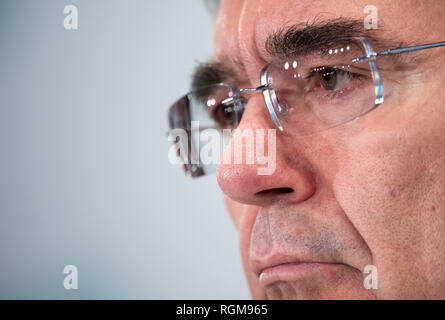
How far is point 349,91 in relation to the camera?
2.80 ft

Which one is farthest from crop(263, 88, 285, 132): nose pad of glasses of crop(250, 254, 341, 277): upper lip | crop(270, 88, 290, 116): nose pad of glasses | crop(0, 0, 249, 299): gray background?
crop(0, 0, 249, 299): gray background

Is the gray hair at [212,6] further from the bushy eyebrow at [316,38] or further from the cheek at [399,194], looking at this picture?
the cheek at [399,194]

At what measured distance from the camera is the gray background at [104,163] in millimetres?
1521

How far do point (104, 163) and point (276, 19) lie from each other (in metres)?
0.92

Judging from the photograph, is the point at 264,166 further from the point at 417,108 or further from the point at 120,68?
the point at 120,68

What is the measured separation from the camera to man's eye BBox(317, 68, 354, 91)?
0.86 metres

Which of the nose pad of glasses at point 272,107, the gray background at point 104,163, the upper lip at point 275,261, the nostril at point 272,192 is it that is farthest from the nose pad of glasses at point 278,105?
the gray background at point 104,163

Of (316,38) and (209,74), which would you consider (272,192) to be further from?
(209,74)

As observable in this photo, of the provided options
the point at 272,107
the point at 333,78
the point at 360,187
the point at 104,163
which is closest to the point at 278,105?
the point at 272,107

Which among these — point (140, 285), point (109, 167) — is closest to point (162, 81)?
point (109, 167)

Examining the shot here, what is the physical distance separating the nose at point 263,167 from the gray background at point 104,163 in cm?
58

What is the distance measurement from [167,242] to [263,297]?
67 cm

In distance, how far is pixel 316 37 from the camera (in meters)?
0.85

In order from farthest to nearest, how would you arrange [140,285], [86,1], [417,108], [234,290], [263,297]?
[234,290]
[140,285]
[86,1]
[263,297]
[417,108]
